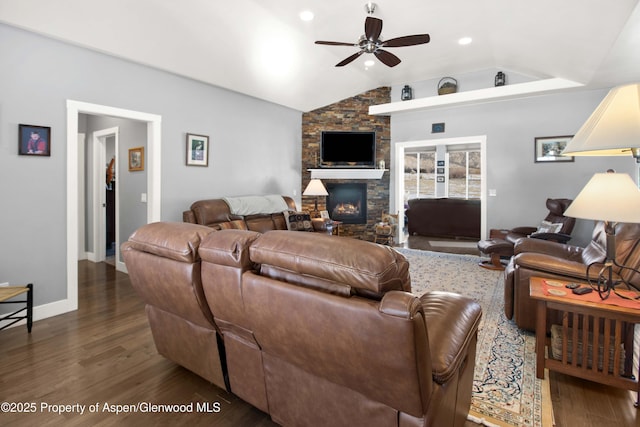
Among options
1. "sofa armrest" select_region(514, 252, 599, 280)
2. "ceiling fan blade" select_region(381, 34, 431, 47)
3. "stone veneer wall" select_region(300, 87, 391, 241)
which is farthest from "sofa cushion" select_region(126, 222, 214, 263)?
"stone veneer wall" select_region(300, 87, 391, 241)

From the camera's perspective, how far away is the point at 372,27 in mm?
3088

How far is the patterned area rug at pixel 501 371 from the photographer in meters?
1.72

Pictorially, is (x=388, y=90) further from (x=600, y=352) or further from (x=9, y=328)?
(x=9, y=328)

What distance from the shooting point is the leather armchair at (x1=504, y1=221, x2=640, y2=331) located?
229 cm

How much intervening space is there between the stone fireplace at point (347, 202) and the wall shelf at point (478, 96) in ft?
5.48

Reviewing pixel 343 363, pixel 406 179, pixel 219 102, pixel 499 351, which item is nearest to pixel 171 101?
pixel 219 102

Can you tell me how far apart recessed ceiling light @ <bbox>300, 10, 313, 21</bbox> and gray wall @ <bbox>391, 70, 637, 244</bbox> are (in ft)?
10.9

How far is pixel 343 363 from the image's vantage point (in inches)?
45.5

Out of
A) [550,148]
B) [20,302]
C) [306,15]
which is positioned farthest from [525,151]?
[20,302]

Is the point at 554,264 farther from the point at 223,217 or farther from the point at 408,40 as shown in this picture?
the point at 223,217

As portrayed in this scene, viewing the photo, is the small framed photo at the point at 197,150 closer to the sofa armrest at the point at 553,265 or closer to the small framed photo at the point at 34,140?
the small framed photo at the point at 34,140

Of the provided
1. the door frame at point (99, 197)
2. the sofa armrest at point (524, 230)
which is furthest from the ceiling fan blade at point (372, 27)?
the door frame at point (99, 197)

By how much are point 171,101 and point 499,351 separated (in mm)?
4640

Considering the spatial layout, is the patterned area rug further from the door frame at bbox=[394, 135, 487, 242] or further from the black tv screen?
the black tv screen
